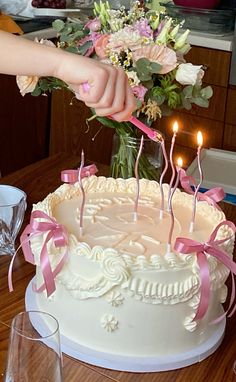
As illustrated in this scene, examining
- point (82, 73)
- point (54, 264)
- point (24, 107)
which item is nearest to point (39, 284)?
point (54, 264)

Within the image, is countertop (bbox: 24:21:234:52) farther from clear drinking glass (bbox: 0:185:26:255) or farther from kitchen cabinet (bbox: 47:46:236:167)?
clear drinking glass (bbox: 0:185:26:255)

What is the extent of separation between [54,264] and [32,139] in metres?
2.11

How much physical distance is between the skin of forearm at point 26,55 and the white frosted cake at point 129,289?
10.5 inches

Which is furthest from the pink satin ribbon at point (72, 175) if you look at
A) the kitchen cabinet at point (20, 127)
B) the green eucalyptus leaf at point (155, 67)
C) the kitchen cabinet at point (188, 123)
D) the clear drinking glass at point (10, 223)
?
the kitchen cabinet at point (188, 123)

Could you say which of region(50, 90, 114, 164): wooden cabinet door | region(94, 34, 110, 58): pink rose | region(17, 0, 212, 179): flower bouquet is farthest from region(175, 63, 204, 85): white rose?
region(50, 90, 114, 164): wooden cabinet door

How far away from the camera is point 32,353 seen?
0.79m

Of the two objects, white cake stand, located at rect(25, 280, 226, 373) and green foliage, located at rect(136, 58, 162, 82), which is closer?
white cake stand, located at rect(25, 280, 226, 373)

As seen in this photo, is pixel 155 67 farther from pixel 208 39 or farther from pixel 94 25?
pixel 208 39

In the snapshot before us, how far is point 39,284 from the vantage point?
1045mm

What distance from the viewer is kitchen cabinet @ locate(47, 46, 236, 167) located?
285 centimetres

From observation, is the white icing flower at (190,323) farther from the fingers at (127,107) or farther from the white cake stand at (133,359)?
the fingers at (127,107)

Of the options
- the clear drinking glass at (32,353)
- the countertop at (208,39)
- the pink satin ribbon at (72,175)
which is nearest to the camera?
the clear drinking glass at (32,353)

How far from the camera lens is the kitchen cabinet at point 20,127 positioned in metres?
2.78

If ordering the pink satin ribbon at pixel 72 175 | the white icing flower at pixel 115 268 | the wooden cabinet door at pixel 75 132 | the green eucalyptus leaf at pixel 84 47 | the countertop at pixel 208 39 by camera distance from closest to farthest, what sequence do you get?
the white icing flower at pixel 115 268
the pink satin ribbon at pixel 72 175
the green eucalyptus leaf at pixel 84 47
the countertop at pixel 208 39
the wooden cabinet door at pixel 75 132
